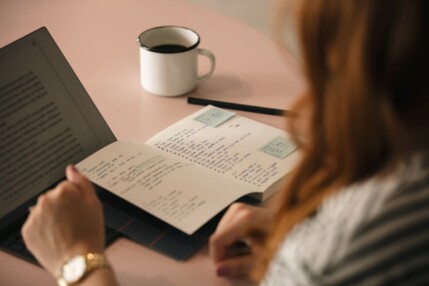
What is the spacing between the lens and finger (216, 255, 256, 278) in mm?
877

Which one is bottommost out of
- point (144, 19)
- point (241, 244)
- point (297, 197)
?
point (241, 244)

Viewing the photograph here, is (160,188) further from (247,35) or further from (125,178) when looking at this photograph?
(247,35)

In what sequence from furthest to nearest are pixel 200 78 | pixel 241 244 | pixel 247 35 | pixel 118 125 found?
1. pixel 247 35
2. pixel 200 78
3. pixel 118 125
4. pixel 241 244

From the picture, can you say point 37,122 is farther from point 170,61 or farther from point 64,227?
point 170,61

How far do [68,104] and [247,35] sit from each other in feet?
1.87

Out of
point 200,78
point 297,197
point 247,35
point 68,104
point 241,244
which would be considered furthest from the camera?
point 247,35

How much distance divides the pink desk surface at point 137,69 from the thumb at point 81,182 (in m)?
0.09

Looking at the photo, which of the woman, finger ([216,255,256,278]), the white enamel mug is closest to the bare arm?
finger ([216,255,256,278])

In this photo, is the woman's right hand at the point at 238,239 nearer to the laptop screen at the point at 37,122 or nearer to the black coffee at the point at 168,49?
the laptop screen at the point at 37,122

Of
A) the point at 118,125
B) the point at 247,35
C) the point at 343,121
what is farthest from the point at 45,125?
the point at 247,35

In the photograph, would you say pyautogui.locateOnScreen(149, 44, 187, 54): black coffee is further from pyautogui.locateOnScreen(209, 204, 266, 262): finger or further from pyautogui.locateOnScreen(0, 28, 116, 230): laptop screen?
pyautogui.locateOnScreen(209, 204, 266, 262): finger

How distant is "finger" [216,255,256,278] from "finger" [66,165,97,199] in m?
0.19

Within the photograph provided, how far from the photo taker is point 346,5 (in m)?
0.58

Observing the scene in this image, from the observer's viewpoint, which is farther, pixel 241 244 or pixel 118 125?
pixel 118 125
